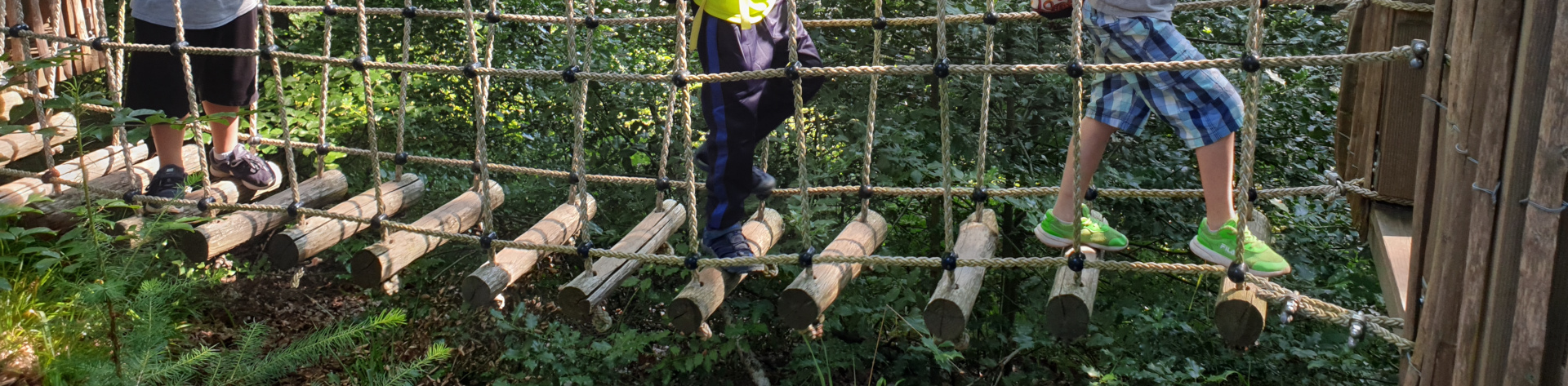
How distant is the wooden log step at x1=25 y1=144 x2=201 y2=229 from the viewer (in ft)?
9.87

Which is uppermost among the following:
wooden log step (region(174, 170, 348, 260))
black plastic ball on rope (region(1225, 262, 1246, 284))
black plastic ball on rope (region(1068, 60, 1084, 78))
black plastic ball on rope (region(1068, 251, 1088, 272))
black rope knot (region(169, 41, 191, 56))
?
black plastic ball on rope (region(1068, 60, 1084, 78))

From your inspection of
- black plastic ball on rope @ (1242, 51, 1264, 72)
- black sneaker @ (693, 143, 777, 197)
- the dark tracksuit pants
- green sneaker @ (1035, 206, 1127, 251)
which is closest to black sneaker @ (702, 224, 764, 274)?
the dark tracksuit pants

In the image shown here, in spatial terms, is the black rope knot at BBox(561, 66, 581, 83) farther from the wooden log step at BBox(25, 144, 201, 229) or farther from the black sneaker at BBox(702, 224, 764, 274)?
the wooden log step at BBox(25, 144, 201, 229)

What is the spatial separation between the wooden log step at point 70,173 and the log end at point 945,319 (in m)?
2.06

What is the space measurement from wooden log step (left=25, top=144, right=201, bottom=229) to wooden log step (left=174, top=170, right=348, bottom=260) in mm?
223

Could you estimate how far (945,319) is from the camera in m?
2.29

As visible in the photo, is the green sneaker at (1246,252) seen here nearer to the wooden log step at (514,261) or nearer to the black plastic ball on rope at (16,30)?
the wooden log step at (514,261)

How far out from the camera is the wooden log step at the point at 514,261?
2.58 metres

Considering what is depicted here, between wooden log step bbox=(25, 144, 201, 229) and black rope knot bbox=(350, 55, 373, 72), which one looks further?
wooden log step bbox=(25, 144, 201, 229)

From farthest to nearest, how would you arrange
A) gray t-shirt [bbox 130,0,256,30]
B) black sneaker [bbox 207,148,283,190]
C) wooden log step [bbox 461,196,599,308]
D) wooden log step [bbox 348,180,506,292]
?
black sneaker [bbox 207,148,283,190]
gray t-shirt [bbox 130,0,256,30]
wooden log step [bbox 348,180,506,292]
wooden log step [bbox 461,196,599,308]

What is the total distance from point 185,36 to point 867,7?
1972 mm


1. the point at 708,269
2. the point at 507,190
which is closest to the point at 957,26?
the point at 708,269

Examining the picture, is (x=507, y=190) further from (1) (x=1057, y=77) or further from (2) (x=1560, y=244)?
(2) (x=1560, y=244)

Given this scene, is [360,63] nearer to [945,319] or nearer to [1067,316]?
[945,319]
